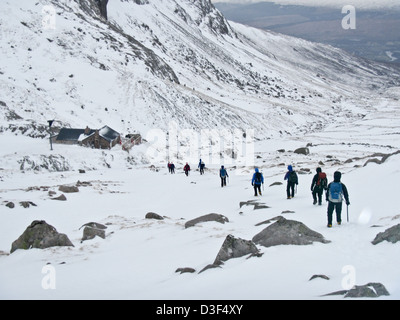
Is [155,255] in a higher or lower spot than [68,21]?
lower

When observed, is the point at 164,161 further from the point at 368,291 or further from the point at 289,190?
the point at 368,291

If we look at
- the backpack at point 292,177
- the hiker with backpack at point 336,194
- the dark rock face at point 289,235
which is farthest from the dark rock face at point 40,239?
the backpack at point 292,177

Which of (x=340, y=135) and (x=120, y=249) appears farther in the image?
(x=340, y=135)

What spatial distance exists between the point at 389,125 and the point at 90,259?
84.6 m

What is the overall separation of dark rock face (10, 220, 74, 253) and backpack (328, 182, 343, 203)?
8.88 meters

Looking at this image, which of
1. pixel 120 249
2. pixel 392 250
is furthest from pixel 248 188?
pixel 392 250

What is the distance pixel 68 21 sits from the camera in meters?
72.9

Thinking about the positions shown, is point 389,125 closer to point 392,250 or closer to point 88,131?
point 88,131

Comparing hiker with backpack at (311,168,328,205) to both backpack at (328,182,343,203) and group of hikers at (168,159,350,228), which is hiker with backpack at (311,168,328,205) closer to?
group of hikers at (168,159,350,228)

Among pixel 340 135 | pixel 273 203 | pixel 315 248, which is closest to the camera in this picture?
pixel 315 248

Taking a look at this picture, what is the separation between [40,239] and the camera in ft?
42.1

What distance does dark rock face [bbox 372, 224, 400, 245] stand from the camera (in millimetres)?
9430

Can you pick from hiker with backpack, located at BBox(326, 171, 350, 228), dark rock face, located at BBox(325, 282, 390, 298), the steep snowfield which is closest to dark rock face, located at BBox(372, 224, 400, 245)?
the steep snowfield

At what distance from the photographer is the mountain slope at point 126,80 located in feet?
179
